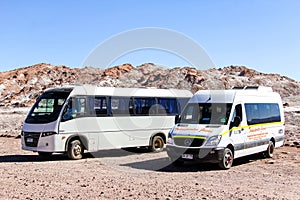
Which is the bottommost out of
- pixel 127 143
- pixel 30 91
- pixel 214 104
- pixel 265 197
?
pixel 265 197

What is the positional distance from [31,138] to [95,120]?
2.44 metres

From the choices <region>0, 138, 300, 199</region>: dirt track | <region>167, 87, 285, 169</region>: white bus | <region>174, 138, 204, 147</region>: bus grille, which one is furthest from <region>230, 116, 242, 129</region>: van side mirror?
<region>0, 138, 300, 199</region>: dirt track

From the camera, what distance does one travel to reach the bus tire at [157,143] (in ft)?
54.3

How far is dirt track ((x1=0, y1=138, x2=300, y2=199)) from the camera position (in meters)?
8.24

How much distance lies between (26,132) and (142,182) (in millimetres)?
6320

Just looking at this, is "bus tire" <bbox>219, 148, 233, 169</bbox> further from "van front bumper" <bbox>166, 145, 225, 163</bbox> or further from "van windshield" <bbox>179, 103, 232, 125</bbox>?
"van windshield" <bbox>179, 103, 232, 125</bbox>

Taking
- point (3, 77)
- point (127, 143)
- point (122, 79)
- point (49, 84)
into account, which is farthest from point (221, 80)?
point (127, 143)

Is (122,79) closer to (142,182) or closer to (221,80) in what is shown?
(221,80)

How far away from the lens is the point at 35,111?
1427 cm

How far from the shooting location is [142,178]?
10.2 meters

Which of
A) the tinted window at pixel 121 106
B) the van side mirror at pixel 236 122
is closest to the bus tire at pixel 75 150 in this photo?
the tinted window at pixel 121 106

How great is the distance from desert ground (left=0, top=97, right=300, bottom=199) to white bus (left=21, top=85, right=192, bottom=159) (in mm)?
689

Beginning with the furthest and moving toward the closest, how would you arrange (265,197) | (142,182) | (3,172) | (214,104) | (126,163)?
(126,163), (214,104), (3,172), (142,182), (265,197)

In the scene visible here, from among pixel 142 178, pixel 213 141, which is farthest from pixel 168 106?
pixel 142 178
